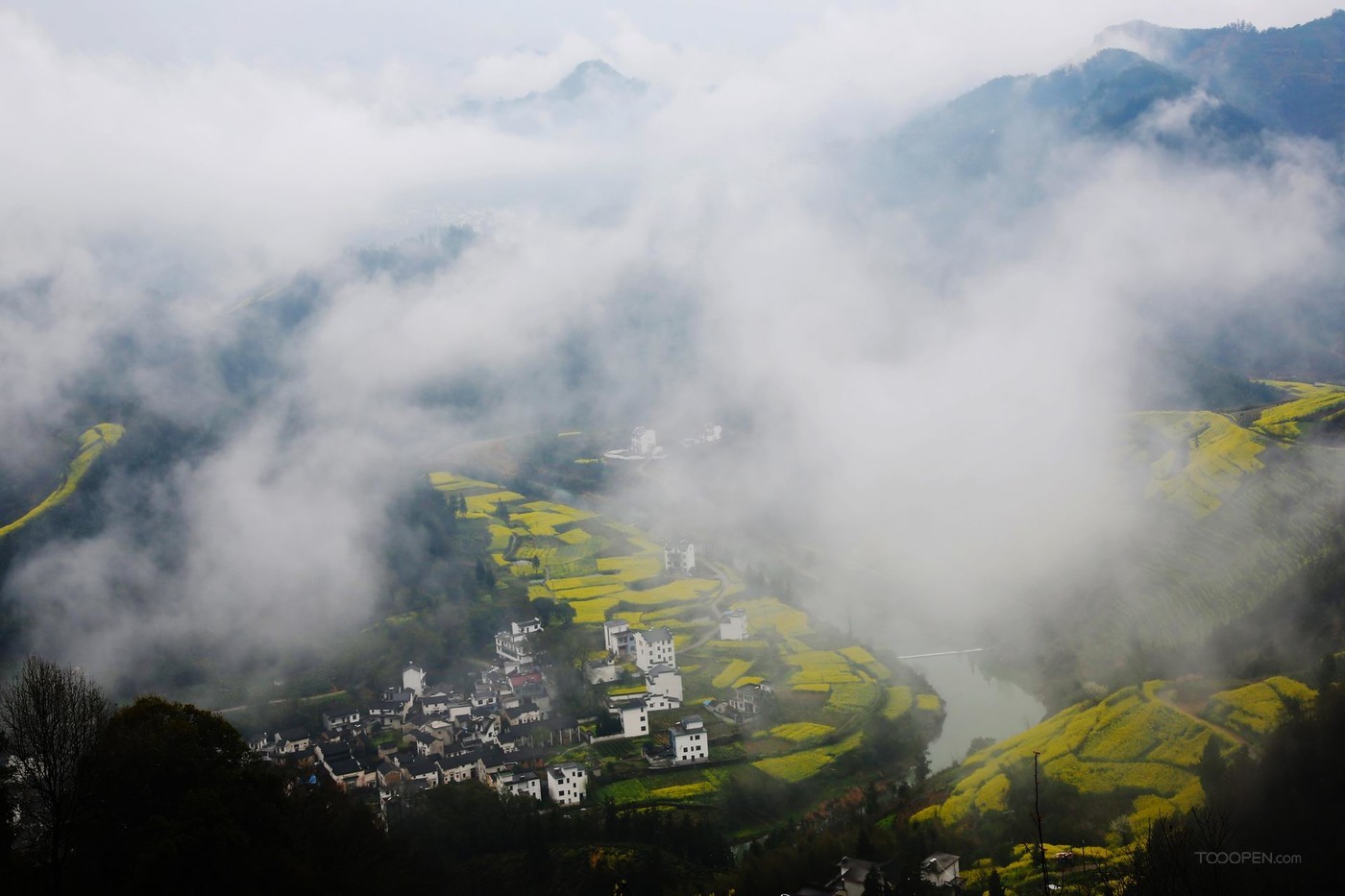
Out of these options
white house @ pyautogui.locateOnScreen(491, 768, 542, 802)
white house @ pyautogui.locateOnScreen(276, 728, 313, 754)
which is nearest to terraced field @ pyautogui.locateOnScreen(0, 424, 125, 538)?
white house @ pyautogui.locateOnScreen(276, 728, 313, 754)

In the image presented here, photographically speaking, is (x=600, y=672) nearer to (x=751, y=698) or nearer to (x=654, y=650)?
(x=654, y=650)

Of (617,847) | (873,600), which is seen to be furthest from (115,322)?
(617,847)

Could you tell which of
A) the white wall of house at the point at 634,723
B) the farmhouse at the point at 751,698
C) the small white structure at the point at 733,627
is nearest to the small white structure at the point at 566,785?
the white wall of house at the point at 634,723

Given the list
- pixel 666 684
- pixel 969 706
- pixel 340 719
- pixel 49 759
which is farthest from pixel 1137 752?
pixel 340 719

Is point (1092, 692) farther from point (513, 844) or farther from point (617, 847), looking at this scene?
point (513, 844)

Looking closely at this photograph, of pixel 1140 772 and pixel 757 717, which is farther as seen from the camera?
pixel 757 717

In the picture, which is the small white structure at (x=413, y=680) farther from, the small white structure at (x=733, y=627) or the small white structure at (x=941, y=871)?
the small white structure at (x=941, y=871)
